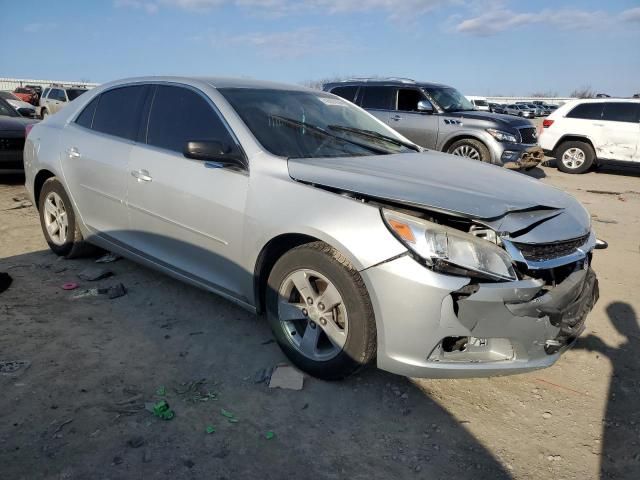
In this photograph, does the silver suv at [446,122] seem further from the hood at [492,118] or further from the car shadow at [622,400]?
the car shadow at [622,400]

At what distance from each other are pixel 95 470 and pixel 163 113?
2.51m

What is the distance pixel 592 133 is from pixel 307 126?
34.5 ft

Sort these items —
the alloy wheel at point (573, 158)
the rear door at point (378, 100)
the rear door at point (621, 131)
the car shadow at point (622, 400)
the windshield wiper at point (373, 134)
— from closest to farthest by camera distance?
the car shadow at point (622, 400) < the windshield wiper at point (373, 134) < the rear door at point (378, 100) < the rear door at point (621, 131) < the alloy wheel at point (573, 158)

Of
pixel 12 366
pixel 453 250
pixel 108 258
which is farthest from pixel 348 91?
pixel 12 366

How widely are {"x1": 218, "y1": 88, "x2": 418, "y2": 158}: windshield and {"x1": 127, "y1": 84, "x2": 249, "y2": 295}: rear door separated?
21 cm

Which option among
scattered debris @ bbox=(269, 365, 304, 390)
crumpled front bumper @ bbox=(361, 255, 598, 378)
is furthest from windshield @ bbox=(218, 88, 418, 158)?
scattered debris @ bbox=(269, 365, 304, 390)

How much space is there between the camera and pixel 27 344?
3.20 meters

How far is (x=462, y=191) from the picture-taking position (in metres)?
2.69

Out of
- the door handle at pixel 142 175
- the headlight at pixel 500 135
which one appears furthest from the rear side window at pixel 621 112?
the door handle at pixel 142 175

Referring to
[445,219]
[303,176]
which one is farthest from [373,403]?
[303,176]

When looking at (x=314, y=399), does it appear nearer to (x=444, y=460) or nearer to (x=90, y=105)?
(x=444, y=460)

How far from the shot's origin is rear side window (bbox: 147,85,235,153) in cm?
335

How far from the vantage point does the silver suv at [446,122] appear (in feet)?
31.8

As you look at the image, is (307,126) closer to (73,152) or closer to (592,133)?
(73,152)
